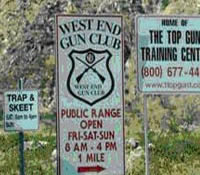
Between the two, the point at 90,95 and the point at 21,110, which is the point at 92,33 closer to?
the point at 90,95

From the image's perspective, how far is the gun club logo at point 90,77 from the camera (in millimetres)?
7367

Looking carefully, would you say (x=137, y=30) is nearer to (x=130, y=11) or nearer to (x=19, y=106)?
(x=19, y=106)

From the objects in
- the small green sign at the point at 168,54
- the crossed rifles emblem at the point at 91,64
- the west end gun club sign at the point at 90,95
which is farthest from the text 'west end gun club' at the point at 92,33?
the small green sign at the point at 168,54

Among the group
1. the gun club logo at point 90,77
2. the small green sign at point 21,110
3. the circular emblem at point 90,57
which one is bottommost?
the small green sign at point 21,110

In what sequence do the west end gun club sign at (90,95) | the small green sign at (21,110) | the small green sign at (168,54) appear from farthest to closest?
the small green sign at (21,110) < the small green sign at (168,54) < the west end gun club sign at (90,95)

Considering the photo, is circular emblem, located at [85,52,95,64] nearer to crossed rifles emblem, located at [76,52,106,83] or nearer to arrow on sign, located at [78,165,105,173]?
crossed rifles emblem, located at [76,52,106,83]

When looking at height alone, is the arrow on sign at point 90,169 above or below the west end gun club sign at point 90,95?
below

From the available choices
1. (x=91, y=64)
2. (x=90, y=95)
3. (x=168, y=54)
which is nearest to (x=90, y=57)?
(x=91, y=64)

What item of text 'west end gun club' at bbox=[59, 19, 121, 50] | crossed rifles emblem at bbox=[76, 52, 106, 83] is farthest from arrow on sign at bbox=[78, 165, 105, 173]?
text 'west end gun club' at bbox=[59, 19, 121, 50]

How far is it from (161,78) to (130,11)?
6.62 metres

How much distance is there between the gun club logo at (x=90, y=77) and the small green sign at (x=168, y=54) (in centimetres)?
55

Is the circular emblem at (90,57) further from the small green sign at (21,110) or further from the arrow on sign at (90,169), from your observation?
the small green sign at (21,110)

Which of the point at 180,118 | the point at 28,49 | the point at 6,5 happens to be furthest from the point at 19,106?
the point at 180,118

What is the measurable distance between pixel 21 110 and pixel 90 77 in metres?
2.34
